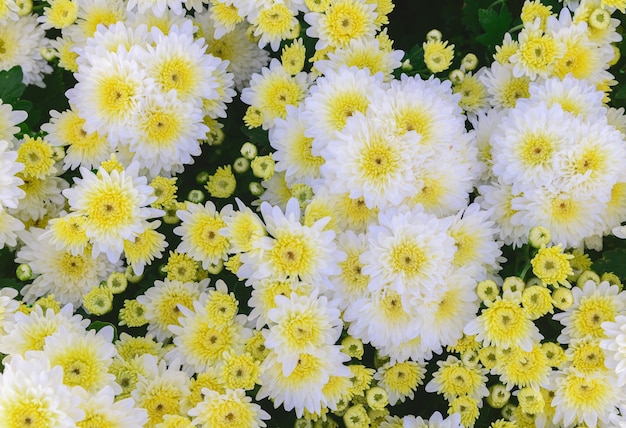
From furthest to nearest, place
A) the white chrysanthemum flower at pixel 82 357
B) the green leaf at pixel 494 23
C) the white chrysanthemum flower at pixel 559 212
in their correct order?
1. the green leaf at pixel 494 23
2. the white chrysanthemum flower at pixel 559 212
3. the white chrysanthemum flower at pixel 82 357

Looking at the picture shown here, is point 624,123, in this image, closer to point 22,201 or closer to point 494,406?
point 494,406

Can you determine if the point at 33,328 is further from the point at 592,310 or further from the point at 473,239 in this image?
the point at 592,310

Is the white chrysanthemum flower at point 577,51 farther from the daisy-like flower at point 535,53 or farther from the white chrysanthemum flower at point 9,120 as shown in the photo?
the white chrysanthemum flower at point 9,120

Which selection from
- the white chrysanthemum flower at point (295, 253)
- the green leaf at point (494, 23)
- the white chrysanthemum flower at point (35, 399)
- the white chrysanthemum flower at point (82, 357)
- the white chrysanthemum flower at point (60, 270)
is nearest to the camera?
the white chrysanthemum flower at point (35, 399)

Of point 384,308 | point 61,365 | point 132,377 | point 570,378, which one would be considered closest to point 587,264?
point 570,378

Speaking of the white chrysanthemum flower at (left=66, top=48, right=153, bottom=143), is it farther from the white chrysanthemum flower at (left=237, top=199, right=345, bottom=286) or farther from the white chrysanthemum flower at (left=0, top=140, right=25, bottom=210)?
the white chrysanthemum flower at (left=237, top=199, right=345, bottom=286)

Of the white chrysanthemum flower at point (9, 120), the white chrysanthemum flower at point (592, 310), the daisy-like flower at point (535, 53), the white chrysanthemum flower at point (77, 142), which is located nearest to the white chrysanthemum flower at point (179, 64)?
the white chrysanthemum flower at point (77, 142)

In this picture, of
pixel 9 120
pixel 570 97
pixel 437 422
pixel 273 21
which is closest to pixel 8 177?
pixel 9 120
